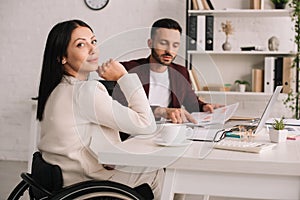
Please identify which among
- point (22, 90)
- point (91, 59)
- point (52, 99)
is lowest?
point (22, 90)

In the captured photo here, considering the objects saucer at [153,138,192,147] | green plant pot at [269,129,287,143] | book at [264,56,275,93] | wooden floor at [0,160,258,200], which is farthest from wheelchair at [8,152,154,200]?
A: book at [264,56,275,93]

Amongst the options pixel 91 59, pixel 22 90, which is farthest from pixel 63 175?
pixel 22 90

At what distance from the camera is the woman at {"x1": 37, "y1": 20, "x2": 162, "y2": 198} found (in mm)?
1827

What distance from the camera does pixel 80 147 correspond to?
1.85m

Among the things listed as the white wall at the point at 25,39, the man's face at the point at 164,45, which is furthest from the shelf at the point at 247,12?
the man's face at the point at 164,45

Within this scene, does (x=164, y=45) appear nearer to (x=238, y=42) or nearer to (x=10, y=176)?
(x=238, y=42)

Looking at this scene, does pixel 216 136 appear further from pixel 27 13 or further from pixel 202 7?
pixel 27 13

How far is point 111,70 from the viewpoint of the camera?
1938mm

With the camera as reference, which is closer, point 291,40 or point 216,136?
point 216,136

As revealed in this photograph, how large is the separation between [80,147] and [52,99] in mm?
206

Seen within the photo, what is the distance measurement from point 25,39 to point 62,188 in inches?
141

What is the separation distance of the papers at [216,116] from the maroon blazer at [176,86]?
28cm

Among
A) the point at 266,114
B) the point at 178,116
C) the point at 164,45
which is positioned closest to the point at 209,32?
the point at 164,45

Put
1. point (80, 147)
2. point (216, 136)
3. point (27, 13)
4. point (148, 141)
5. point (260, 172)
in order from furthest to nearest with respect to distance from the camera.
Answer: point (27, 13)
point (216, 136)
point (148, 141)
point (80, 147)
point (260, 172)
